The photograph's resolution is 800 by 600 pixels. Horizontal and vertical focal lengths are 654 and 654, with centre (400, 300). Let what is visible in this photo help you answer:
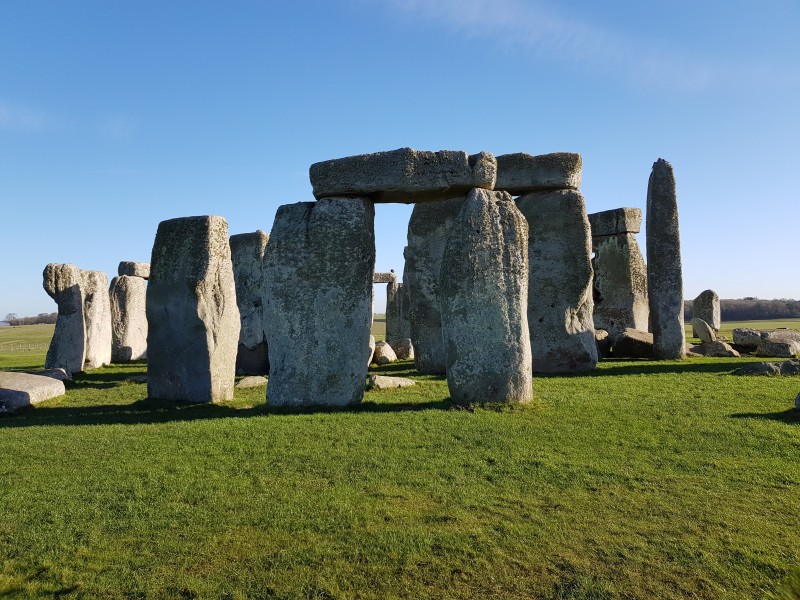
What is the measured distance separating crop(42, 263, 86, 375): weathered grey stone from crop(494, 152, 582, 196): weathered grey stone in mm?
10099

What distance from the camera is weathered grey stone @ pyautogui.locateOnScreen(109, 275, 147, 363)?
19.1m

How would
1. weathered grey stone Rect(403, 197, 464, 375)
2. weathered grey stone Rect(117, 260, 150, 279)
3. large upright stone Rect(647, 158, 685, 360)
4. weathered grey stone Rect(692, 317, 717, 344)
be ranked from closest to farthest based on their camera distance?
weathered grey stone Rect(403, 197, 464, 375) → large upright stone Rect(647, 158, 685, 360) → weathered grey stone Rect(692, 317, 717, 344) → weathered grey stone Rect(117, 260, 150, 279)

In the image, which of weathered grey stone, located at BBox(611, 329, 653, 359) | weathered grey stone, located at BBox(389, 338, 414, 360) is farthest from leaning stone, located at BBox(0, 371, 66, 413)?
weathered grey stone, located at BBox(611, 329, 653, 359)

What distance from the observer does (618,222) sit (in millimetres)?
19203

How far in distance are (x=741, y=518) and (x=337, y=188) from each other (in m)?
6.29

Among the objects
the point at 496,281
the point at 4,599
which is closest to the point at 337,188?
the point at 496,281

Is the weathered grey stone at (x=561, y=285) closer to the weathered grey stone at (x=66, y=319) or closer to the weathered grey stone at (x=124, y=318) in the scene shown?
the weathered grey stone at (x=66, y=319)

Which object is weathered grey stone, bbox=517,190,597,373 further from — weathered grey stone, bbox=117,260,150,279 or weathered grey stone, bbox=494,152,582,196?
weathered grey stone, bbox=117,260,150,279

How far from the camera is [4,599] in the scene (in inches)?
137

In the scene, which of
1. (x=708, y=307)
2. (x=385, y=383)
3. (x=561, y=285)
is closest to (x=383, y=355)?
(x=561, y=285)

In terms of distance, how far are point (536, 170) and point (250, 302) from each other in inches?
269

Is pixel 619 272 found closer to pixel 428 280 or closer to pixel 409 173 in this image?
pixel 428 280

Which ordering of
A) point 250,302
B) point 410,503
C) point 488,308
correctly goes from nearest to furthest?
point 410,503 → point 488,308 → point 250,302

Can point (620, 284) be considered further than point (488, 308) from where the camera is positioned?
Yes
